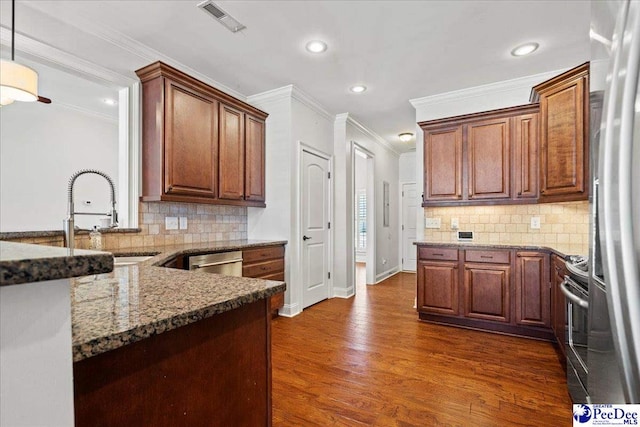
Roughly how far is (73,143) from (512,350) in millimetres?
5750

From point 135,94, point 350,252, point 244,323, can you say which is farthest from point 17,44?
point 350,252

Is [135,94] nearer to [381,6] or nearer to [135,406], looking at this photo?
[381,6]

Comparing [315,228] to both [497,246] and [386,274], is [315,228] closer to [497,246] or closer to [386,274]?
[497,246]

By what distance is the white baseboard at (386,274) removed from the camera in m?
5.84

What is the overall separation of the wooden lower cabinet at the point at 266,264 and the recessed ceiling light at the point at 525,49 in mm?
3114

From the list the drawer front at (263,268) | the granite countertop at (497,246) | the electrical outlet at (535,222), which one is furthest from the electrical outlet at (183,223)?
the electrical outlet at (535,222)

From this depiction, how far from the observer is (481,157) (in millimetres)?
3535

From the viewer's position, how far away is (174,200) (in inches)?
114

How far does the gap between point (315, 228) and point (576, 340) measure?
295 cm

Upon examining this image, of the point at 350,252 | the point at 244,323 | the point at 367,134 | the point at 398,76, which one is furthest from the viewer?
the point at 367,134

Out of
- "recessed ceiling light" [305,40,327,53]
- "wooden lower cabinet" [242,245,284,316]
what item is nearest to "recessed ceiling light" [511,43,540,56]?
"recessed ceiling light" [305,40,327,53]

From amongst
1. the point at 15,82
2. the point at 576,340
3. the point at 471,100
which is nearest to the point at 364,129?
the point at 471,100

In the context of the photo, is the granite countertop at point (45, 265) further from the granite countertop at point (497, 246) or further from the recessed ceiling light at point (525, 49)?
the recessed ceiling light at point (525, 49)

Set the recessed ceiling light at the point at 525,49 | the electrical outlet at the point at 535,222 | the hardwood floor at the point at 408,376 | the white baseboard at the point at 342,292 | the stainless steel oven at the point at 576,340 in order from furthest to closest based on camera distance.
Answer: the white baseboard at the point at 342,292
the electrical outlet at the point at 535,222
the recessed ceiling light at the point at 525,49
the hardwood floor at the point at 408,376
the stainless steel oven at the point at 576,340
